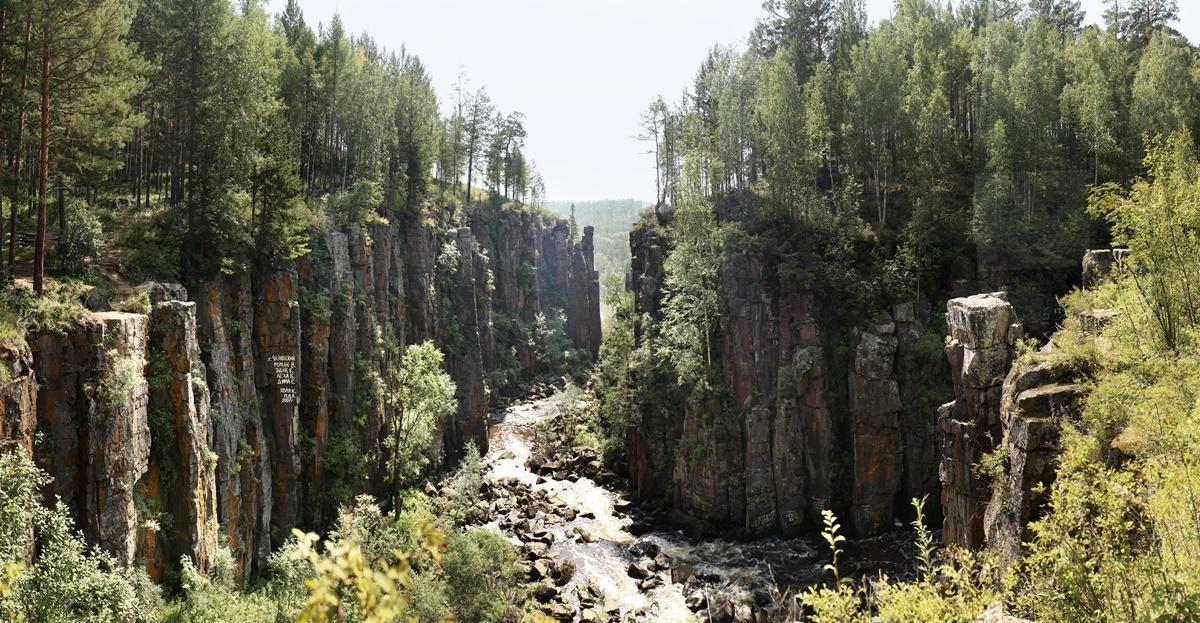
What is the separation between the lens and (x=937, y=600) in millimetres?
9656

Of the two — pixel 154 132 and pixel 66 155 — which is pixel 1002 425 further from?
pixel 154 132

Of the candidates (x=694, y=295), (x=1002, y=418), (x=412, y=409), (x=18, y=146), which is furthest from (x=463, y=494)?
(x=1002, y=418)

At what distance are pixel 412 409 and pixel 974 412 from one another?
3307cm

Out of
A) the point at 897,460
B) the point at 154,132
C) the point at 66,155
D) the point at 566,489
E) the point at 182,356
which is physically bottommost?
the point at 566,489

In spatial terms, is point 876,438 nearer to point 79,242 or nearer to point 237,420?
point 237,420

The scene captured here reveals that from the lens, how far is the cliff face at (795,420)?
136 ft

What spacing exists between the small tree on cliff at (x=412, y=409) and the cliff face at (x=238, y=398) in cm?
108

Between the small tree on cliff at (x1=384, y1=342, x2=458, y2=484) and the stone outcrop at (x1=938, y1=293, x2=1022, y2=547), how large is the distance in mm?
31322

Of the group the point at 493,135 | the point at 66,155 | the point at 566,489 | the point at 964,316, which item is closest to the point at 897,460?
the point at 964,316

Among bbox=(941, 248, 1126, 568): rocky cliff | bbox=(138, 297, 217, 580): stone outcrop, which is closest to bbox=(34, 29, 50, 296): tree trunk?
bbox=(138, 297, 217, 580): stone outcrop

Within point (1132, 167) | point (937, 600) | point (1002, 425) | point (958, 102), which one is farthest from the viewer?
point (958, 102)

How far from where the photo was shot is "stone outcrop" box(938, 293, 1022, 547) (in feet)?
79.4

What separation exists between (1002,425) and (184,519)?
28.9 meters

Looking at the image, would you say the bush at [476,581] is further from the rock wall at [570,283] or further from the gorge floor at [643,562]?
the rock wall at [570,283]
